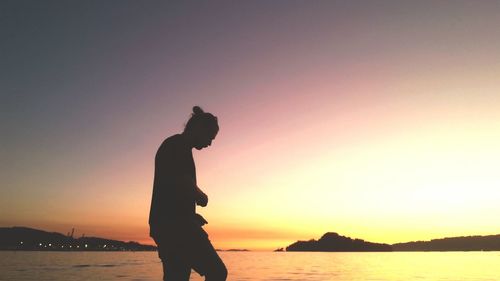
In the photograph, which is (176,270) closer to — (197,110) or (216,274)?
(216,274)

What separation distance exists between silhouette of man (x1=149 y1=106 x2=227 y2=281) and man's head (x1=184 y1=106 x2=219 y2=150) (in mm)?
134

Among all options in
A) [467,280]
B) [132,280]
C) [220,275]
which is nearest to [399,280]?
[467,280]

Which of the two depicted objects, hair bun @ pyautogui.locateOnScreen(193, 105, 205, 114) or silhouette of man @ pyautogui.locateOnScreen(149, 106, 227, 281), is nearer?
silhouette of man @ pyautogui.locateOnScreen(149, 106, 227, 281)

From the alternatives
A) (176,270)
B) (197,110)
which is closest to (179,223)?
(176,270)

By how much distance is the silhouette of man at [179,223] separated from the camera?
3418mm

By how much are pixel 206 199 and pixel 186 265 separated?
21.8 inches

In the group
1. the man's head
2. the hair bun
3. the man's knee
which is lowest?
the man's knee

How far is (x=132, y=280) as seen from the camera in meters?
55.5

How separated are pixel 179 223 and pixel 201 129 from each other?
808 millimetres

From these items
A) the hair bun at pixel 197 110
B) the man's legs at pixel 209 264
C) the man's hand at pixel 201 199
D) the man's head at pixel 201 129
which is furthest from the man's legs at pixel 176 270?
the hair bun at pixel 197 110

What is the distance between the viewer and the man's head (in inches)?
143

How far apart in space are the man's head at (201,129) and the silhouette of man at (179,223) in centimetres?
13

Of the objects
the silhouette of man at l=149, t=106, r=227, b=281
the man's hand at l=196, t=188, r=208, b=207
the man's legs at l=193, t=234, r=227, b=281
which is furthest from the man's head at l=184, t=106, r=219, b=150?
the man's legs at l=193, t=234, r=227, b=281

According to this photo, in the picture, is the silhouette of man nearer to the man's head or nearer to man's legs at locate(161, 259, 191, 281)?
man's legs at locate(161, 259, 191, 281)
